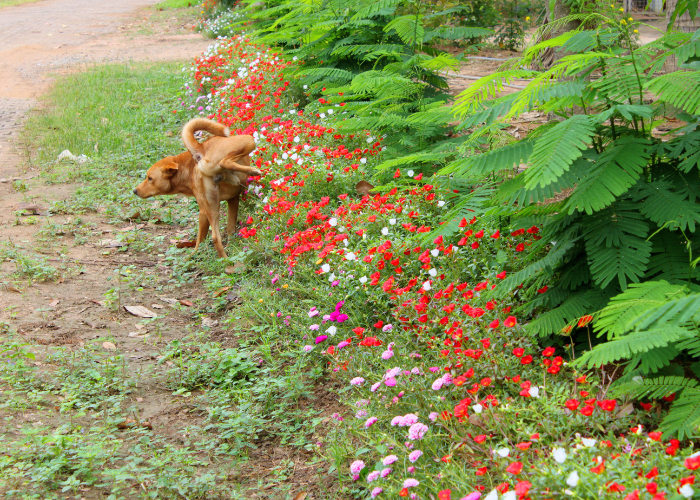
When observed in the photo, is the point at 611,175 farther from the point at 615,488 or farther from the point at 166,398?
the point at 166,398

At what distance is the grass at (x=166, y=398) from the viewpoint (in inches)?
131

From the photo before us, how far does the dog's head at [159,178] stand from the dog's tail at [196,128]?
33 cm

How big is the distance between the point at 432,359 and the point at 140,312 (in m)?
2.92

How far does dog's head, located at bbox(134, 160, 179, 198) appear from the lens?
6535mm

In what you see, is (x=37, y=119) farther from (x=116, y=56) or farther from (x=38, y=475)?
(x=38, y=475)

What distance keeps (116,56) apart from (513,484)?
56.1 ft

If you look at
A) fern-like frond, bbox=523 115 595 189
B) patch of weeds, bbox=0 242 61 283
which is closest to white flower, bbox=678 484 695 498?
fern-like frond, bbox=523 115 595 189

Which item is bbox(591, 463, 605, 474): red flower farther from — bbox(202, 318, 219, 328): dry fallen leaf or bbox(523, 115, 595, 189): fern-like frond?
bbox(202, 318, 219, 328): dry fallen leaf

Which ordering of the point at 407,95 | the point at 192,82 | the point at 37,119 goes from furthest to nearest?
the point at 192,82
the point at 37,119
the point at 407,95

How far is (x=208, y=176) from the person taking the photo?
629 cm

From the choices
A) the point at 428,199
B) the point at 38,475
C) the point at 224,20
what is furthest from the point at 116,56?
the point at 38,475

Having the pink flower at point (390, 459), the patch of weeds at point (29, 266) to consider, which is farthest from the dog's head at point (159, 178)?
the pink flower at point (390, 459)

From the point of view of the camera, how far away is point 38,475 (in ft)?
10.5

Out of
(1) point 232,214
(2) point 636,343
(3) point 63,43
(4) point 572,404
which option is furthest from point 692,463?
(3) point 63,43
